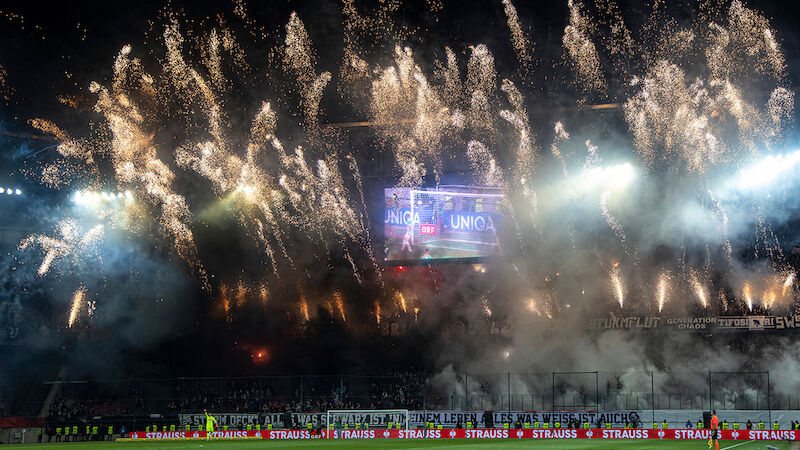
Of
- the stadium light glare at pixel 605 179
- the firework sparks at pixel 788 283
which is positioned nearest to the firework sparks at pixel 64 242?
the stadium light glare at pixel 605 179

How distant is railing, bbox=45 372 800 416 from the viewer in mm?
41719

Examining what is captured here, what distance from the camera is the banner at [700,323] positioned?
42531mm

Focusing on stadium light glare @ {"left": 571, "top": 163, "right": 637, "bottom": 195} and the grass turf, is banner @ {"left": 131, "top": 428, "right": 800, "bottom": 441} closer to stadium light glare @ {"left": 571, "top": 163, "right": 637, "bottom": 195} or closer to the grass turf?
the grass turf

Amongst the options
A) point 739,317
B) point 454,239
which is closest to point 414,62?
point 454,239

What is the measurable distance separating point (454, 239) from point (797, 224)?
1884 cm

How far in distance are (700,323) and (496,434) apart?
13.4 m

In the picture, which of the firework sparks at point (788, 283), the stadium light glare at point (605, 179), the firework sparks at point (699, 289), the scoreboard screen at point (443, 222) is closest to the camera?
the firework sparks at point (788, 283)

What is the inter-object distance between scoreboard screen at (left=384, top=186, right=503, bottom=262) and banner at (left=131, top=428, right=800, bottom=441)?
11.1m

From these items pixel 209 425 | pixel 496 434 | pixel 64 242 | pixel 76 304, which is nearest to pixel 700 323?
pixel 496 434

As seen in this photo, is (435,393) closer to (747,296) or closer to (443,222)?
(443,222)

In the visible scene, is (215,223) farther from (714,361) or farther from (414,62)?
(714,361)

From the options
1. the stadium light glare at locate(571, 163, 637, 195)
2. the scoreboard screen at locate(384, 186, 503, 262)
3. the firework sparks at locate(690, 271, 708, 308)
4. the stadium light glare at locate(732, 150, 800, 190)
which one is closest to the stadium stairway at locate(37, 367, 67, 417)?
the scoreboard screen at locate(384, 186, 503, 262)

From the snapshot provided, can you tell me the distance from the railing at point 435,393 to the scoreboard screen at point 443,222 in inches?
292

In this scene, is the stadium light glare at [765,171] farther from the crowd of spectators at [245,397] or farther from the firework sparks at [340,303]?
the firework sparks at [340,303]
